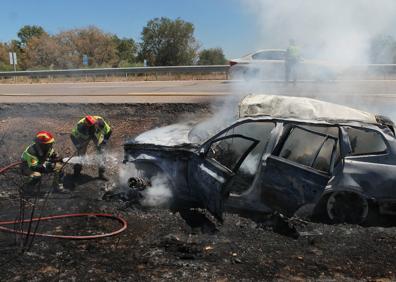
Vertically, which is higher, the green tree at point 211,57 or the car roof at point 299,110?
the green tree at point 211,57

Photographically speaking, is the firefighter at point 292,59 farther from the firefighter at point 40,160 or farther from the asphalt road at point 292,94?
the firefighter at point 40,160

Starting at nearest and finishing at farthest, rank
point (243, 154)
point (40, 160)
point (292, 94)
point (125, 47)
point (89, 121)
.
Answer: point (243, 154) → point (40, 160) → point (89, 121) → point (292, 94) → point (125, 47)

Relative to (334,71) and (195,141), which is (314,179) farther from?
(334,71)

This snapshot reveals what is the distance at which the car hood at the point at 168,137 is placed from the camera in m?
5.98

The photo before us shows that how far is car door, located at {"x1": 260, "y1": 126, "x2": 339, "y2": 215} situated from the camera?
503 centimetres

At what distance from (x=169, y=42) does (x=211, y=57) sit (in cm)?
408

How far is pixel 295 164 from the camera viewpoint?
5.09 metres

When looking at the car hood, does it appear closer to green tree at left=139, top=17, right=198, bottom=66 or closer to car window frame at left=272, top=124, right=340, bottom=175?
car window frame at left=272, top=124, right=340, bottom=175

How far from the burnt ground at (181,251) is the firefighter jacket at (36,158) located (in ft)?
1.78

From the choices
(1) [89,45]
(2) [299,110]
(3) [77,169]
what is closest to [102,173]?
(3) [77,169]

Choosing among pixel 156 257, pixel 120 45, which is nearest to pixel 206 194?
pixel 156 257

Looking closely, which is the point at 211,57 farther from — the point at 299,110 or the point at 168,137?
the point at 299,110

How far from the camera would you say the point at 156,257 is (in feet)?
15.5

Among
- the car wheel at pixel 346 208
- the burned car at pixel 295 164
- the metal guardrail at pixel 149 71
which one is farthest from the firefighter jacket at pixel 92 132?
the metal guardrail at pixel 149 71
